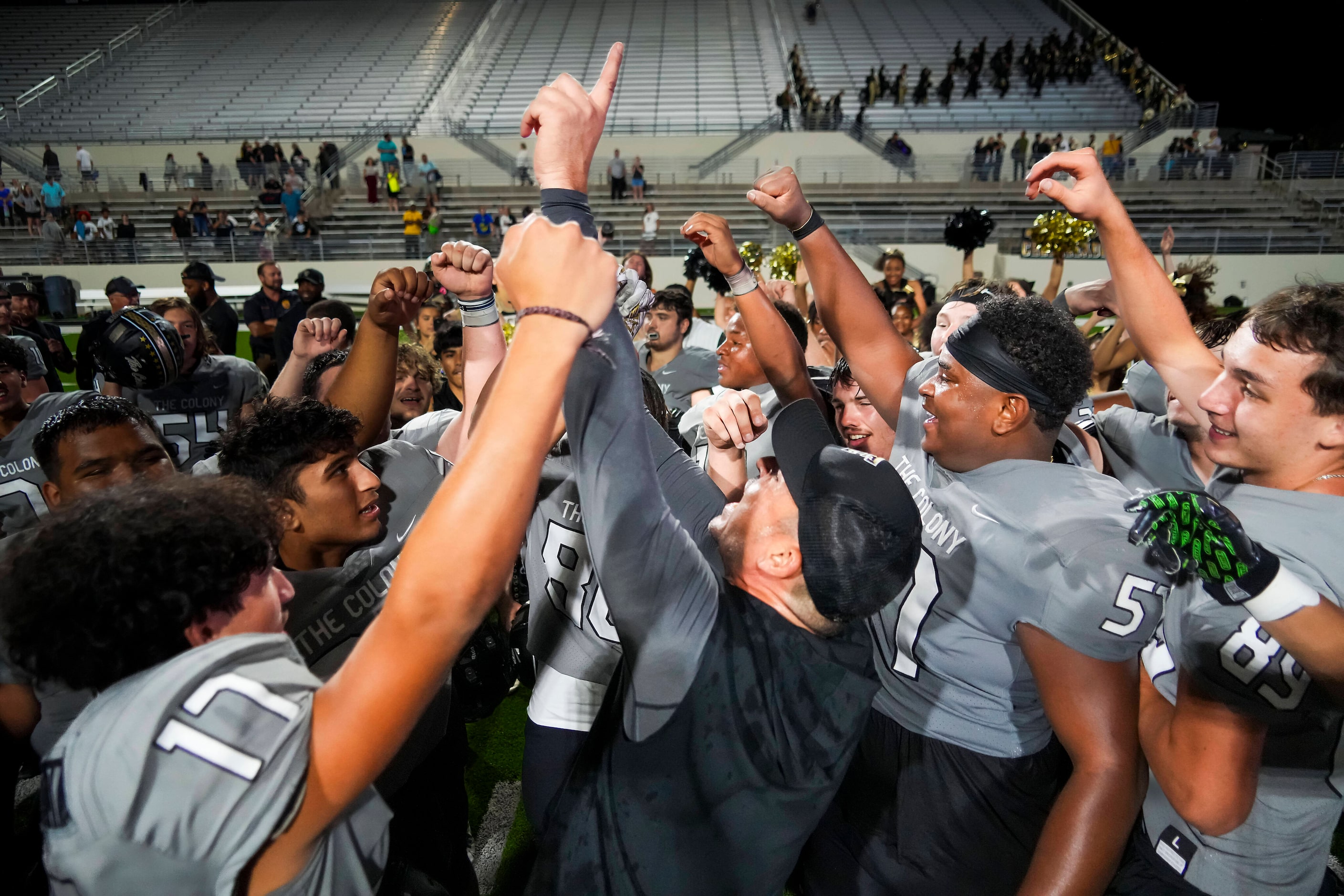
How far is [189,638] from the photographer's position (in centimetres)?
131

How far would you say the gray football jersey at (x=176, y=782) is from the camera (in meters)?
1.12

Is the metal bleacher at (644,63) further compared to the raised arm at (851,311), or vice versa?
the metal bleacher at (644,63)

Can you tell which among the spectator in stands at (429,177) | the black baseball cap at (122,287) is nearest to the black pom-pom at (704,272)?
the black baseball cap at (122,287)

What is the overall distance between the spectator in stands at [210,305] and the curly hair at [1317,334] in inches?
320

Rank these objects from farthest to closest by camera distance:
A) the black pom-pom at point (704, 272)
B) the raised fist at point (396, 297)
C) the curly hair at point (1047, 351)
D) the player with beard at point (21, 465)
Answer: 1. the black pom-pom at point (704, 272)
2. the player with beard at point (21, 465)
3. the raised fist at point (396, 297)
4. the curly hair at point (1047, 351)

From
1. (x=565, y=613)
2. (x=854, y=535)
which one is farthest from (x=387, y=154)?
(x=854, y=535)

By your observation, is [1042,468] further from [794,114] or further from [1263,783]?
[794,114]

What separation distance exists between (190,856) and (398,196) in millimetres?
26205

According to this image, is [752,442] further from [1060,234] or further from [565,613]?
[1060,234]

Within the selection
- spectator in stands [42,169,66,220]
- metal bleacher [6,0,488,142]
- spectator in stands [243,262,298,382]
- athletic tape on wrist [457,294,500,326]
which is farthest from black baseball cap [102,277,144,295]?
metal bleacher [6,0,488,142]

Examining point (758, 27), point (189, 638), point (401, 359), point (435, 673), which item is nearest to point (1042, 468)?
point (435, 673)

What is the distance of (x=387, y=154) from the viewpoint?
2464 centimetres

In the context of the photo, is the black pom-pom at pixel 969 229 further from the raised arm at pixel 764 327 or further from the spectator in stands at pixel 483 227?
the spectator in stands at pixel 483 227

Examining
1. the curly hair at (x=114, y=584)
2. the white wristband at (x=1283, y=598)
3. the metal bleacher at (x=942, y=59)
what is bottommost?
the white wristband at (x=1283, y=598)
